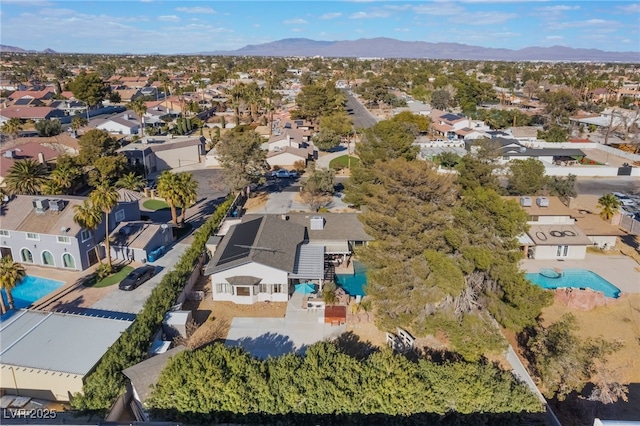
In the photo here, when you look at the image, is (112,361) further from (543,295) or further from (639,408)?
(639,408)

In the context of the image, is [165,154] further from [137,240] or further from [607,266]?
[607,266]

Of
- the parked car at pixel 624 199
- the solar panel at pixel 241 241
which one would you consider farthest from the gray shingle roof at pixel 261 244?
the parked car at pixel 624 199

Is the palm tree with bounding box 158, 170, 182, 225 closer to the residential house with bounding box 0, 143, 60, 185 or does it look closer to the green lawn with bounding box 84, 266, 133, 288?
the green lawn with bounding box 84, 266, 133, 288

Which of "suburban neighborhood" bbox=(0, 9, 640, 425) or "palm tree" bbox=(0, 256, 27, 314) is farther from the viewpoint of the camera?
"palm tree" bbox=(0, 256, 27, 314)

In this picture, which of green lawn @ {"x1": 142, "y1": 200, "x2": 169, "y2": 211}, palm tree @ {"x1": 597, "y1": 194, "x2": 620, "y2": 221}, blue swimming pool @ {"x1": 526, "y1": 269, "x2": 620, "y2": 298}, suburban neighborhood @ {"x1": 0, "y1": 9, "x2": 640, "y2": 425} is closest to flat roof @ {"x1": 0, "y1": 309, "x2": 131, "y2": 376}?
suburban neighborhood @ {"x1": 0, "y1": 9, "x2": 640, "y2": 425}

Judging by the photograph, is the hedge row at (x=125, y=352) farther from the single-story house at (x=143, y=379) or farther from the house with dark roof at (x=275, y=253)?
the house with dark roof at (x=275, y=253)

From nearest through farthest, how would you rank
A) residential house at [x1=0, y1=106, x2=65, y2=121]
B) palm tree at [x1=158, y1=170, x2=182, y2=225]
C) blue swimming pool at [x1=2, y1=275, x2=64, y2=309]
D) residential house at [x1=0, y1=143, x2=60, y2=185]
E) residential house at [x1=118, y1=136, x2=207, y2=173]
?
blue swimming pool at [x1=2, y1=275, x2=64, y2=309] → palm tree at [x1=158, y1=170, x2=182, y2=225] → residential house at [x1=0, y1=143, x2=60, y2=185] → residential house at [x1=118, y1=136, x2=207, y2=173] → residential house at [x1=0, y1=106, x2=65, y2=121]

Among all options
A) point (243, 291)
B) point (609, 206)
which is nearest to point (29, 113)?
point (243, 291)
